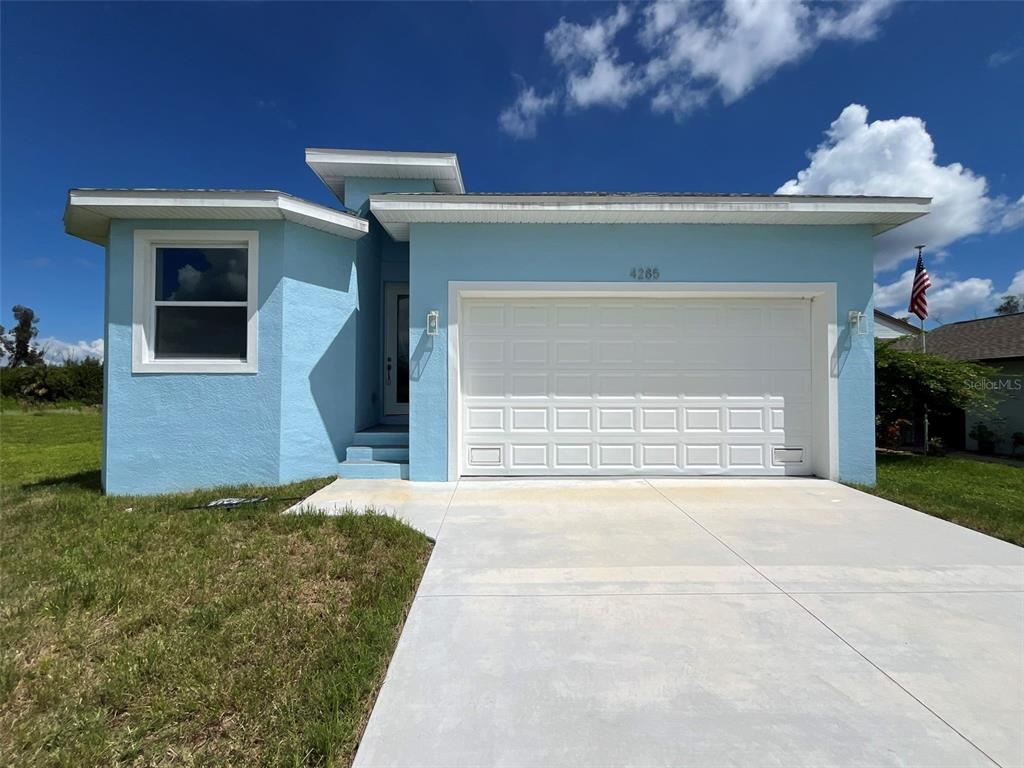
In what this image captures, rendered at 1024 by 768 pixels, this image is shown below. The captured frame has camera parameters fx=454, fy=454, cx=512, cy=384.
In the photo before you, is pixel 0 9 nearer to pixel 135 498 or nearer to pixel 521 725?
pixel 135 498

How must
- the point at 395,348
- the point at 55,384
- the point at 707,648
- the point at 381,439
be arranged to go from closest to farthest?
the point at 707,648, the point at 381,439, the point at 395,348, the point at 55,384

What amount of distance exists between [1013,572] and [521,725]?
163 inches

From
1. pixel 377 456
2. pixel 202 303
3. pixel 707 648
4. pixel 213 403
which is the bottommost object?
pixel 707 648

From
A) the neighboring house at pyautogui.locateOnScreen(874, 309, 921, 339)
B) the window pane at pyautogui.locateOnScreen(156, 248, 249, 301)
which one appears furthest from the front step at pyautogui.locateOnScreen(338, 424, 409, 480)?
the neighboring house at pyautogui.locateOnScreen(874, 309, 921, 339)

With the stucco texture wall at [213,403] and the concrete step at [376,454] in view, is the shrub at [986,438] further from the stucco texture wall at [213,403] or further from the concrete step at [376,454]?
the stucco texture wall at [213,403]

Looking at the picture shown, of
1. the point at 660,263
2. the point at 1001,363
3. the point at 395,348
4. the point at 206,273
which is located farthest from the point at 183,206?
the point at 1001,363

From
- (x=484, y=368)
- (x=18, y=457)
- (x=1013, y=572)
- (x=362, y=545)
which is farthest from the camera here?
(x=18, y=457)

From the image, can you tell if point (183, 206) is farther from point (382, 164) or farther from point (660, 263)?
point (660, 263)

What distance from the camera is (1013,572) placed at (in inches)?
138

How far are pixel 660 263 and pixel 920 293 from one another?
934 cm

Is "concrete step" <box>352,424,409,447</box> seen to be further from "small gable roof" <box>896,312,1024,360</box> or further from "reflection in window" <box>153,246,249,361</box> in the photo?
"small gable roof" <box>896,312,1024,360</box>

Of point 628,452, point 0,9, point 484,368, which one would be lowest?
point 628,452

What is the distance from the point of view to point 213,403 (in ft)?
19.9

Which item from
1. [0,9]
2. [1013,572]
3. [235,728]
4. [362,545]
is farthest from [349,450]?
[0,9]
